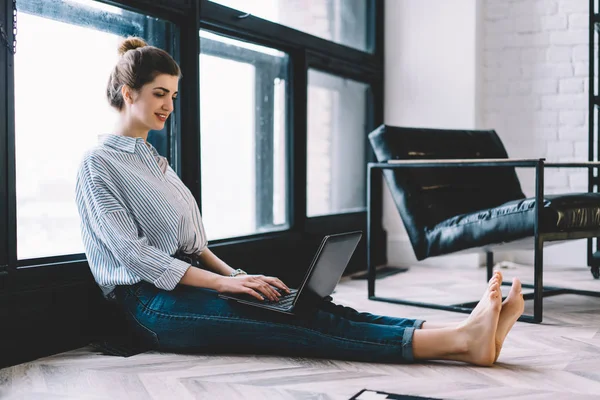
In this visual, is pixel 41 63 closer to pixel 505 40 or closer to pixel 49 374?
pixel 49 374

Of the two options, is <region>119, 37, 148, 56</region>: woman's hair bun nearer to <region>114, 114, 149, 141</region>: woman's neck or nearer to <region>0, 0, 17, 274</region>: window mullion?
<region>114, 114, 149, 141</region>: woman's neck

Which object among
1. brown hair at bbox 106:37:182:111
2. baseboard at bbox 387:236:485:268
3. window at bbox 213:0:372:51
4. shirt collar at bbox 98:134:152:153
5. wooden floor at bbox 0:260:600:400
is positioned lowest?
wooden floor at bbox 0:260:600:400

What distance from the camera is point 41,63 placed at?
7.47 feet

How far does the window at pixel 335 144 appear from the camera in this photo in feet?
12.7

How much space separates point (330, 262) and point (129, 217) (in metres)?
0.57

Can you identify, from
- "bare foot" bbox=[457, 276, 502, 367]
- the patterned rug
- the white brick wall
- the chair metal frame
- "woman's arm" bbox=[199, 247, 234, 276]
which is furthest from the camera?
the white brick wall

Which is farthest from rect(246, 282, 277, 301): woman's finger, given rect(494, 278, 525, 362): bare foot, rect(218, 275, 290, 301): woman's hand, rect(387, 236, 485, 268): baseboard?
rect(387, 236, 485, 268): baseboard

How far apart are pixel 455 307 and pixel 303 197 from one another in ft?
3.54

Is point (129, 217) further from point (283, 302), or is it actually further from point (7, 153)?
point (283, 302)

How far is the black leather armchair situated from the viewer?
8.54 feet

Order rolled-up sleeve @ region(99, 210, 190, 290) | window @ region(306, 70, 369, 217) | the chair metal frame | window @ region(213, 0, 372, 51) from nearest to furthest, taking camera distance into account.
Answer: rolled-up sleeve @ region(99, 210, 190, 290) < the chair metal frame < window @ region(213, 0, 372, 51) < window @ region(306, 70, 369, 217)

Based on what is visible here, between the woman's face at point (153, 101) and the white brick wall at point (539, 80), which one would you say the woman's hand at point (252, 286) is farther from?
the white brick wall at point (539, 80)

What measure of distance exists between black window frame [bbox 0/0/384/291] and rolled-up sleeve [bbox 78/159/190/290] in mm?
241

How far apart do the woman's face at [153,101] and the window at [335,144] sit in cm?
169
